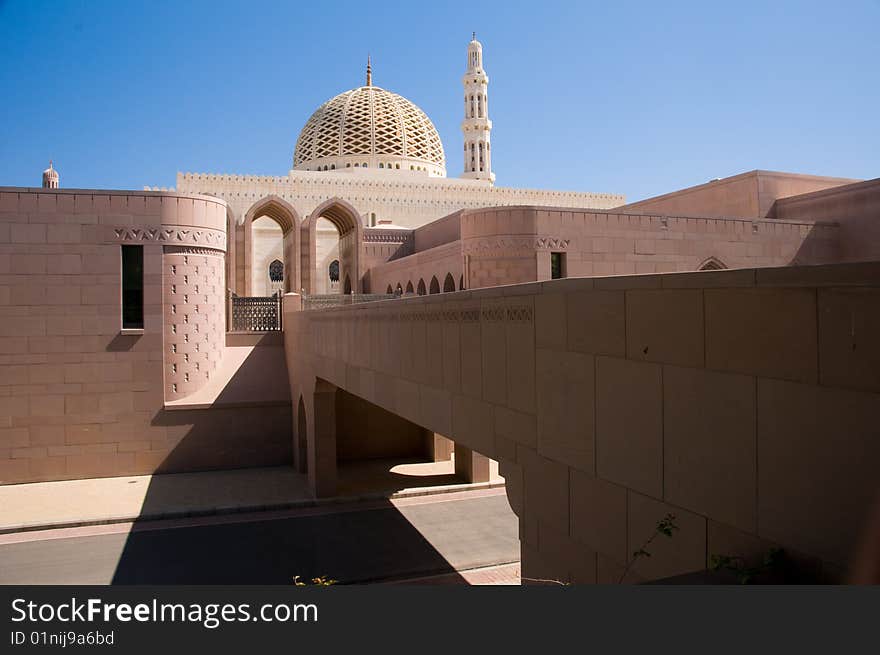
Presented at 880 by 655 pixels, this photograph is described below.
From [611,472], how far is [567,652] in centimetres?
189

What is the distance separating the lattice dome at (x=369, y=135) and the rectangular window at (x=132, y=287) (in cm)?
2983

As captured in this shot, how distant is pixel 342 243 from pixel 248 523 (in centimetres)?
1675

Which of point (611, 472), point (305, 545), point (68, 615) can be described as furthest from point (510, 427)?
point (305, 545)

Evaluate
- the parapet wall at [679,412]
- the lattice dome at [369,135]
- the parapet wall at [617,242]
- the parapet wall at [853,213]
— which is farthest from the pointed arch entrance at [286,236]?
the lattice dome at [369,135]

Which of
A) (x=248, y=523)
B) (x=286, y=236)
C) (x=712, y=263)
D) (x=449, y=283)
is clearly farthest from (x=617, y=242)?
(x=286, y=236)

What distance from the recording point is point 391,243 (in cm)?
2761

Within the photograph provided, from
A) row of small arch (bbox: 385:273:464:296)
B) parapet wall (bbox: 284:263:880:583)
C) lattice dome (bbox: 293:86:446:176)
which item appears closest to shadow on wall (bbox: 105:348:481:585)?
parapet wall (bbox: 284:263:880:583)

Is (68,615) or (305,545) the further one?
(305,545)

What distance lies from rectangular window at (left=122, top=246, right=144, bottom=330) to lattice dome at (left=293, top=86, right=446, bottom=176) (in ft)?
97.9

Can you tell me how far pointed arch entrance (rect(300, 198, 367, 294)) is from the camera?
77.4 ft

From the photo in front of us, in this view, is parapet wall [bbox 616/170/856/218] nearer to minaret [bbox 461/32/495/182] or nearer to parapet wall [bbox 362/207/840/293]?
parapet wall [bbox 362/207/840/293]

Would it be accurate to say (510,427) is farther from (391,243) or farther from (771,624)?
(391,243)

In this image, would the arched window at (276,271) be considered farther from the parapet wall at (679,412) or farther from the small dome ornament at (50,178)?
the parapet wall at (679,412)

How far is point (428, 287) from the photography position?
888 inches
